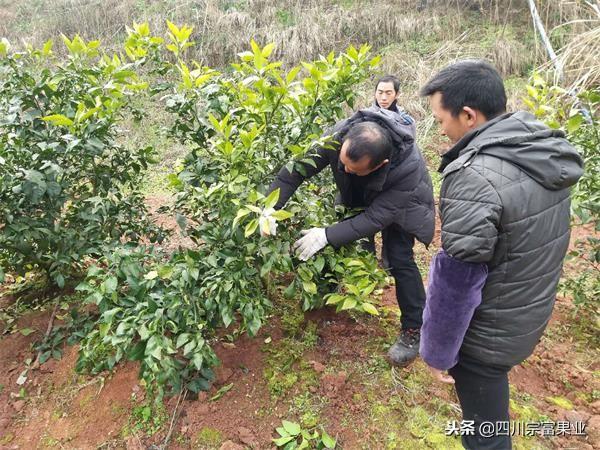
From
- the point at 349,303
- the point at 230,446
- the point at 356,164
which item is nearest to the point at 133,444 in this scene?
the point at 230,446

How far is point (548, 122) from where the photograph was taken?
7.69 ft

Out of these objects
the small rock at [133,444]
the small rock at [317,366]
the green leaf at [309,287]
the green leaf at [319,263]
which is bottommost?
the small rock at [317,366]

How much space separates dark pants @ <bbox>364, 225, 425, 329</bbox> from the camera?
240 cm

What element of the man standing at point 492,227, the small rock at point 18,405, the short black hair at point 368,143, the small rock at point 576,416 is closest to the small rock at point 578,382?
the small rock at point 576,416

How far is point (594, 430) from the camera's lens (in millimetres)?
2148

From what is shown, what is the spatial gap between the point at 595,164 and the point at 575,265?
1513 mm

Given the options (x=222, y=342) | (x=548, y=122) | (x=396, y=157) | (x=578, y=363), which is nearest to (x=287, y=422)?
(x=222, y=342)

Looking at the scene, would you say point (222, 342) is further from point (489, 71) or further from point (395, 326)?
point (489, 71)

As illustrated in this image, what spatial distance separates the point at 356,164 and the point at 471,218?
805mm

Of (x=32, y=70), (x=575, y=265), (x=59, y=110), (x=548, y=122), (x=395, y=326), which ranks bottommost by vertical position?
(x=575, y=265)

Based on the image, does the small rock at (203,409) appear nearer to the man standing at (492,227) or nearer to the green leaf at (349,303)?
the green leaf at (349,303)

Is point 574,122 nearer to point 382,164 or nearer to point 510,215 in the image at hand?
point 382,164

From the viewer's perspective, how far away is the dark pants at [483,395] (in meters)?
1.58

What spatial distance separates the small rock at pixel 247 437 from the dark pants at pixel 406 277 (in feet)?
3.30
